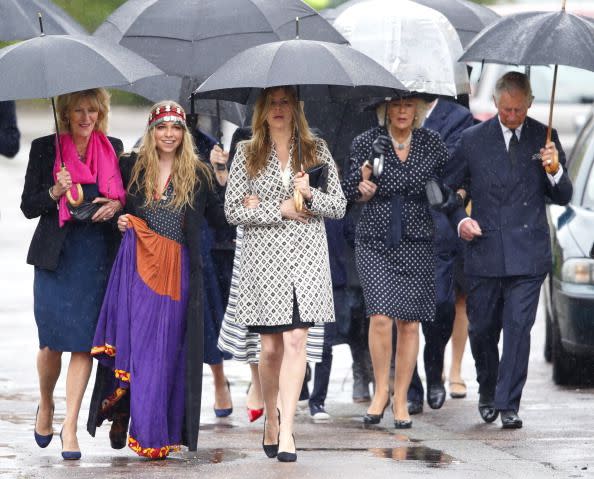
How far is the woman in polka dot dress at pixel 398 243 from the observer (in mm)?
9516

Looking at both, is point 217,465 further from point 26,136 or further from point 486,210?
point 26,136

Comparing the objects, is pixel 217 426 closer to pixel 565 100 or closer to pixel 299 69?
pixel 299 69

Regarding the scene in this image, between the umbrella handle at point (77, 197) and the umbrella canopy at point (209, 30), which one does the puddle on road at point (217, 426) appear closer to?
the umbrella handle at point (77, 197)

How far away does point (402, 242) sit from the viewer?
9.55 metres

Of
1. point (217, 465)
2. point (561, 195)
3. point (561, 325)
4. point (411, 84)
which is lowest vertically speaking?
point (217, 465)

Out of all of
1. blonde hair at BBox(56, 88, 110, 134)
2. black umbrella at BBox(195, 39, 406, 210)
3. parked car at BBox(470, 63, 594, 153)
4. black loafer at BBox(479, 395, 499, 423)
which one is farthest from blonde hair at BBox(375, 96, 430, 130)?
parked car at BBox(470, 63, 594, 153)

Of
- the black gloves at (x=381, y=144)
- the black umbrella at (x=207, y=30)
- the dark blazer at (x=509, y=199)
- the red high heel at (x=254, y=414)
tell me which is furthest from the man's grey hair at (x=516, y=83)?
the red high heel at (x=254, y=414)

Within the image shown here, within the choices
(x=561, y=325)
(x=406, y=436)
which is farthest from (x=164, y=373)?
(x=561, y=325)

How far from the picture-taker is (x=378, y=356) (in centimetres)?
962

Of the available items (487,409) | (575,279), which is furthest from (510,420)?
(575,279)

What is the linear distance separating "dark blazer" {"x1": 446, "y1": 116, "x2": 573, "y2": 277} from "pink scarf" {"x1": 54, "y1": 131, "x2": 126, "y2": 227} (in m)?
2.16

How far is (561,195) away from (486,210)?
43 cm

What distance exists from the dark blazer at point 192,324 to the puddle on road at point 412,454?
65 cm

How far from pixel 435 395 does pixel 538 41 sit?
7.85ft
